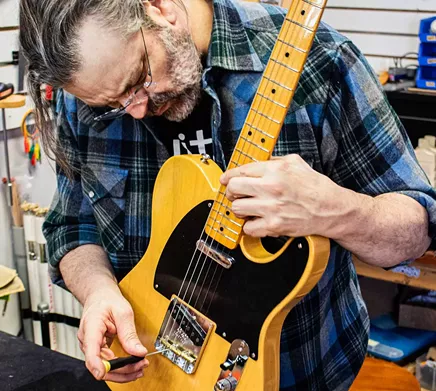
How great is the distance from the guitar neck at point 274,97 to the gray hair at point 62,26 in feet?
0.71

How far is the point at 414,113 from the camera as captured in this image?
7.92 feet

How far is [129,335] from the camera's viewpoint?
1.07 m

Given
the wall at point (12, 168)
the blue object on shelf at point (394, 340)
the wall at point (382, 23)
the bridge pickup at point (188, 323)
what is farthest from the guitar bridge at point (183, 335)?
the wall at point (382, 23)

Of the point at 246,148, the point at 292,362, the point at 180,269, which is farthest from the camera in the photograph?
the point at 292,362

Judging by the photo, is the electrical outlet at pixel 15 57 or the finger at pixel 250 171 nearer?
the finger at pixel 250 171

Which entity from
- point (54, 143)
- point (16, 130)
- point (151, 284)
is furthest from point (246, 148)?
point (16, 130)

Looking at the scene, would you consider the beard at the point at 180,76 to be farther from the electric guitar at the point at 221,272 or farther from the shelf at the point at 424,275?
the shelf at the point at 424,275

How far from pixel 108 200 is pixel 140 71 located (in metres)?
0.33

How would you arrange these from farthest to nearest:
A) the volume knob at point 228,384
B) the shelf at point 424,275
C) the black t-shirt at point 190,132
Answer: the shelf at point 424,275 → the black t-shirt at point 190,132 → the volume knob at point 228,384

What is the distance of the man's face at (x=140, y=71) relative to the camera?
961mm

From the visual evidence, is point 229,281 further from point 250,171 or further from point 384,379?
point 384,379

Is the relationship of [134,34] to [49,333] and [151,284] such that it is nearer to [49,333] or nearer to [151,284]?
[151,284]

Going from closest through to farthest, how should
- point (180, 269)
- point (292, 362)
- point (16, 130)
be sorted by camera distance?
point (180, 269) → point (292, 362) → point (16, 130)

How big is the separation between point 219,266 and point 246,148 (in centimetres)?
19
